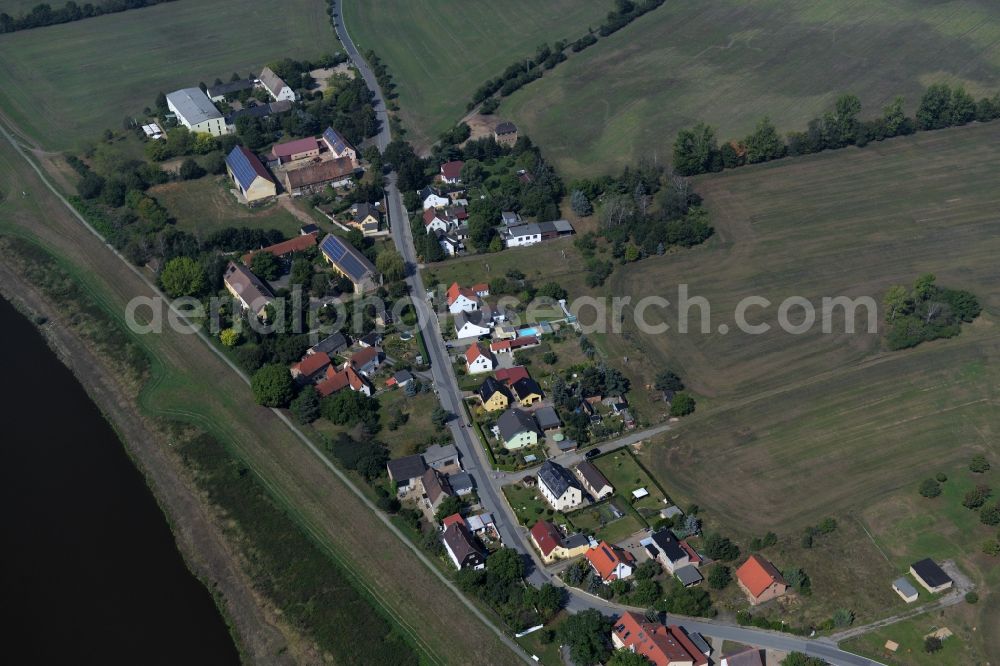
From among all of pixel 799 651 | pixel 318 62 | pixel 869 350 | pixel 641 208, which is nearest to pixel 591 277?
pixel 641 208

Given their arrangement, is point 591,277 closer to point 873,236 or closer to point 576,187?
point 576,187

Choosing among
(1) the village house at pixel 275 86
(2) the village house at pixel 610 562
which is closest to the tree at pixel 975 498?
(2) the village house at pixel 610 562

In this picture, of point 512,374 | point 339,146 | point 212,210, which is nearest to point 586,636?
point 512,374

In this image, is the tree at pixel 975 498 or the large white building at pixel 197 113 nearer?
the tree at pixel 975 498

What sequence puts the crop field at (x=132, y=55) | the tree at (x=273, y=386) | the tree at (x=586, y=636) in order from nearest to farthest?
the tree at (x=586, y=636) < the tree at (x=273, y=386) < the crop field at (x=132, y=55)

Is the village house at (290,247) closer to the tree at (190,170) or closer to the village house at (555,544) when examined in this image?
the tree at (190,170)

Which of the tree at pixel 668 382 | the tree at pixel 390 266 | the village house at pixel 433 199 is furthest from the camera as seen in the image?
the village house at pixel 433 199

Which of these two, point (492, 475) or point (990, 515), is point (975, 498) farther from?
point (492, 475)

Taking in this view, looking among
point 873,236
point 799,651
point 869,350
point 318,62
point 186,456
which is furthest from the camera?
point 318,62
